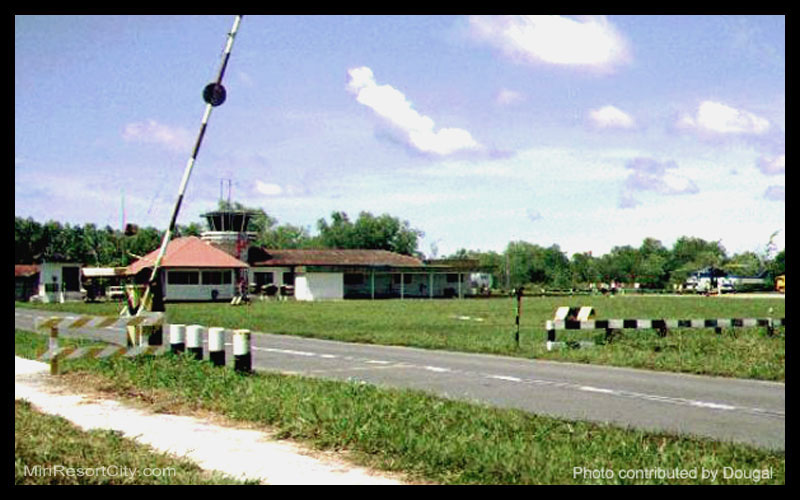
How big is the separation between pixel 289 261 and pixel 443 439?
76.2 metres

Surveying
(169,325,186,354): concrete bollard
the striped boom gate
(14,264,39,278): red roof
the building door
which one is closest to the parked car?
the building door

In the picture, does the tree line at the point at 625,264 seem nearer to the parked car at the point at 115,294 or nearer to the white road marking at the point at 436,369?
the parked car at the point at 115,294

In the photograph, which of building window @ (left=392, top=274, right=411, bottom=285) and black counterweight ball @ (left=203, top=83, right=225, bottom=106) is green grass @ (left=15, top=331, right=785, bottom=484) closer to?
black counterweight ball @ (left=203, top=83, right=225, bottom=106)

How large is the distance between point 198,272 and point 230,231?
11021mm

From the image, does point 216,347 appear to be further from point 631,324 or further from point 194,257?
point 194,257

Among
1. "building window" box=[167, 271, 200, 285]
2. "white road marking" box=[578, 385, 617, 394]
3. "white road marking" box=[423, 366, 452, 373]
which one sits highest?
"building window" box=[167, 271, 200, 285]

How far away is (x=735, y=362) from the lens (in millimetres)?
16562

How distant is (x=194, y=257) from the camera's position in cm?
7031

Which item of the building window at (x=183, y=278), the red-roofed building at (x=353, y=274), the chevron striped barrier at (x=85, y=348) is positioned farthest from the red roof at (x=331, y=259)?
the chevron striped barrier at (x=85, y=348)

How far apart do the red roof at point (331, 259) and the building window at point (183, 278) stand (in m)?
12.4

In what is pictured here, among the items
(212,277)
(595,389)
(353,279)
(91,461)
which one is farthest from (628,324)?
(353,279)

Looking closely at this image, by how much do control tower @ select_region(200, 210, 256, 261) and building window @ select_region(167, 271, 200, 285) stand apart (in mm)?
9715

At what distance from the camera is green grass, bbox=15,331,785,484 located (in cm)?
728
